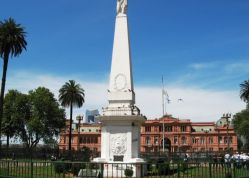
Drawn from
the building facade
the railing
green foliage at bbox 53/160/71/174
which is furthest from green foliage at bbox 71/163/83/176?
the building facade

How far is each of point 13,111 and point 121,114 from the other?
4414 centimetres

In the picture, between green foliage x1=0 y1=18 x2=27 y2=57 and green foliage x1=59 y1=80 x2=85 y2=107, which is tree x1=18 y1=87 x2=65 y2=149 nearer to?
green foliage x1=59 y1=80 x2=85 y2=107

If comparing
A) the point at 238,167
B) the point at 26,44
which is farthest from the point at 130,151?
the point at 26,44

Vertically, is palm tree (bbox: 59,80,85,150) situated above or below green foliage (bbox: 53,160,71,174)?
above

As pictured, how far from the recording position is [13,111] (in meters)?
63.3

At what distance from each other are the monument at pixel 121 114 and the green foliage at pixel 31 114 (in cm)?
4089

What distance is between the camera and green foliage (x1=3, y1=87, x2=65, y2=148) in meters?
63.1

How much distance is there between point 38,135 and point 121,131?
4482 centimetres

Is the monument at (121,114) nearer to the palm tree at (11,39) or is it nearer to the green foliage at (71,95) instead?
the palm tree at (11,39)

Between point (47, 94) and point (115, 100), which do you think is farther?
point (47, 94)

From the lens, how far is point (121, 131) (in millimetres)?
22672

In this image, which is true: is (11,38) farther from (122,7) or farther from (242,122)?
(242,122)

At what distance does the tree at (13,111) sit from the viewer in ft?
207

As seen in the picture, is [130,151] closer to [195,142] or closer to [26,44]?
[26,44]
